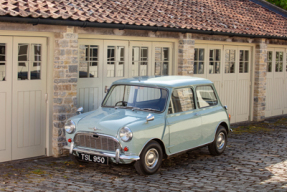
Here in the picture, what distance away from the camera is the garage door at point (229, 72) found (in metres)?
13.1

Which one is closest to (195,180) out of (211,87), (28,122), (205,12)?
(211,87)

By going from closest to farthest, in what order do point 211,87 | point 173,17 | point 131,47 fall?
point 211,87 → point 131,47 → point 173,17

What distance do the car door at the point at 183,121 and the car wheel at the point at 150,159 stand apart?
1.14ft

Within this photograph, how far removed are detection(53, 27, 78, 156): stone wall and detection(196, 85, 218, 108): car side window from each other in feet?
8.59

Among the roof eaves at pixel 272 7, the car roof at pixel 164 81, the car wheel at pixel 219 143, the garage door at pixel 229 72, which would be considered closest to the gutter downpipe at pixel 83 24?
the garage door at pixel 229 72

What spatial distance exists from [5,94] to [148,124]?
9.46 feet

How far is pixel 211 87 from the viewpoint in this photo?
9258 mm

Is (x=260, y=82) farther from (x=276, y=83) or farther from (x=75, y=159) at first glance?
(x=75, y=159)

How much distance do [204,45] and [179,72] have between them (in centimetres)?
163

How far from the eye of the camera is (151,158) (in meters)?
7.47

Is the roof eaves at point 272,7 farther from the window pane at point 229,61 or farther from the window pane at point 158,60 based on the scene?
the window pane at point 158,60

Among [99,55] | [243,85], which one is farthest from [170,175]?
[243,85]

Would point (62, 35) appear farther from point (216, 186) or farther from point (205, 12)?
point (205, 12)

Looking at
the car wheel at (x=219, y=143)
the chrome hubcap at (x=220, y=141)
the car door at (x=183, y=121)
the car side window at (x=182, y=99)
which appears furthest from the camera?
the chrome hubcap at (x=220, y=141)
